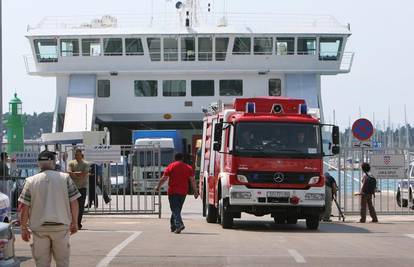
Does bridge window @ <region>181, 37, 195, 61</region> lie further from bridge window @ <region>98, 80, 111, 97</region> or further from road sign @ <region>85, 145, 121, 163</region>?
road sign @ <region>85, 145, 121, 163</region>

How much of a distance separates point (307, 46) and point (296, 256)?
3288 cm

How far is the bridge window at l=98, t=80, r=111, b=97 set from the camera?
47344mm

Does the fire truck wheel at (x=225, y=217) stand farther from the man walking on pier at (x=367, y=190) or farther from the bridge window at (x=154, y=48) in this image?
the bridge window at (x=154, y=48)

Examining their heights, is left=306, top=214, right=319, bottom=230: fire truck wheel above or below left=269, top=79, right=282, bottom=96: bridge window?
below

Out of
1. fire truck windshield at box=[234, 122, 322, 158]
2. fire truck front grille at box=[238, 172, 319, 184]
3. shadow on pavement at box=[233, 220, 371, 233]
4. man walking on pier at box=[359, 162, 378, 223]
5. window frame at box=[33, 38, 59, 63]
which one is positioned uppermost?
window frame at box=[33, 38, 59, 63]

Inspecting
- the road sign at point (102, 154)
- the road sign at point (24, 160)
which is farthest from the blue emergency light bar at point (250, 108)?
the road sign at point (24, 160)

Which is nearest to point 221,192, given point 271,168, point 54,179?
point 271,168

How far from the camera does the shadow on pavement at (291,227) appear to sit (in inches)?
826

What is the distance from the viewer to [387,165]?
2566cm

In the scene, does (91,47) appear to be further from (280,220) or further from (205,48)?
(280,220)

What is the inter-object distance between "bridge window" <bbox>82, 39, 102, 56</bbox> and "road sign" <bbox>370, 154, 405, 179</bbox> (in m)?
23.9

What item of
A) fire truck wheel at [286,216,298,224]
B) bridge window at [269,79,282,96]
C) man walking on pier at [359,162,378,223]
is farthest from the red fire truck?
bridge window at [269,79,282,96]

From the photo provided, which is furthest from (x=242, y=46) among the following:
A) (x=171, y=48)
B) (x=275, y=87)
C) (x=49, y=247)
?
(x=49, y=247)

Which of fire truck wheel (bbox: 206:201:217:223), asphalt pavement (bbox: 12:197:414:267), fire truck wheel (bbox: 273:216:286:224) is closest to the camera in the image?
asphalt pavement (bbox: 12:197:414:267)
